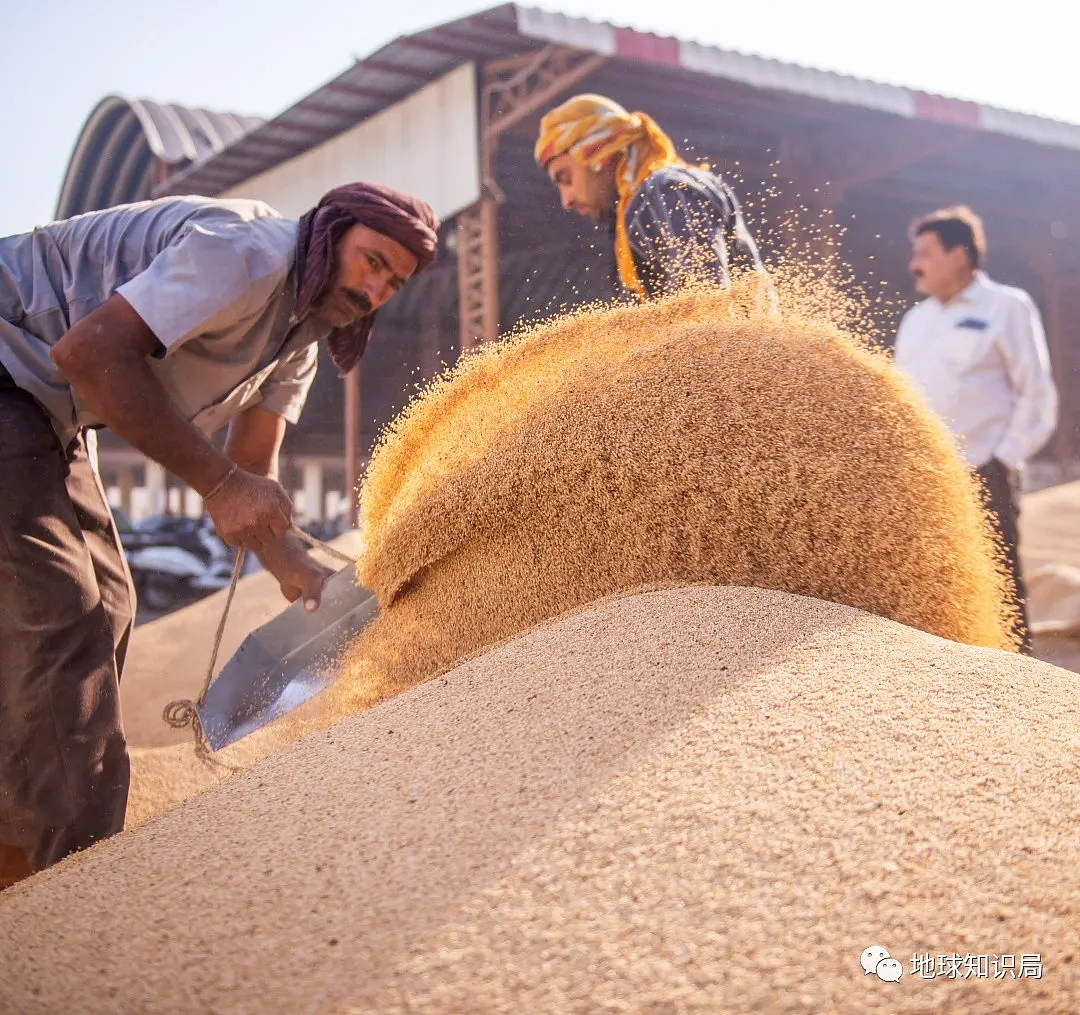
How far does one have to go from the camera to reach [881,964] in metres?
0.76

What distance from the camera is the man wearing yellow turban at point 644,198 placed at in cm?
198

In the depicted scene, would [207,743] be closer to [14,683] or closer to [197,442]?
[14,683]

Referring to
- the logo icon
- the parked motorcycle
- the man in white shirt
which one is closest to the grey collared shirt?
the logo icon

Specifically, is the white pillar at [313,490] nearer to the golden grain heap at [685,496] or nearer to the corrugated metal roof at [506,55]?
the corrugated metal roof at [506,55]

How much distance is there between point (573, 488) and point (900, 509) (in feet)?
1.81

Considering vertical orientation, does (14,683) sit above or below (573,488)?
below

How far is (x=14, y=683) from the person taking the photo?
1.52 meters

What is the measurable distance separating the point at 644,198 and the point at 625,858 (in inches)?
62.4

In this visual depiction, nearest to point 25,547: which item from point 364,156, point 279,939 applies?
point 279,939

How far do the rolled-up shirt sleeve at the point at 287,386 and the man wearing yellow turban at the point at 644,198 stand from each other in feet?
2.52

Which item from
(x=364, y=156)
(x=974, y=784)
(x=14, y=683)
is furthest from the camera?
(x=364, y=156)

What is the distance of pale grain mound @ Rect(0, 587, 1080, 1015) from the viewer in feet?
2.47

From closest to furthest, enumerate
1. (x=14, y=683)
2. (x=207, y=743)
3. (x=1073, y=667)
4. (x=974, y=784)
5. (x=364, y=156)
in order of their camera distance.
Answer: (x=974, y=784) < (x=14, y=683) < (x=207, y=743) < (x=1073, y=667) < (x=364, y=156)

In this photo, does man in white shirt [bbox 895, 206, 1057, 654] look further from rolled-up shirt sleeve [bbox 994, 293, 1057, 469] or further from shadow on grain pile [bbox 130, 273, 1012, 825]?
shadow on grain pile [bbox 130, 273, 1012, 825]
